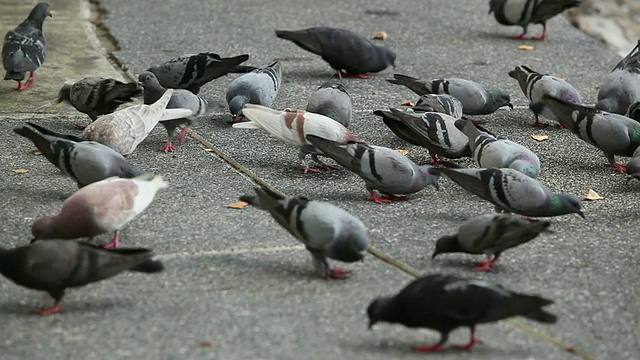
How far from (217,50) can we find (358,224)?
203 inches

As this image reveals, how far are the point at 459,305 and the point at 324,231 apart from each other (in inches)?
38.0

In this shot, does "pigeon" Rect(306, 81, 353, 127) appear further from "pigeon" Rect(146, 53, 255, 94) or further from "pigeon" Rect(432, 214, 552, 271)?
"pigeon" Rect(432, 214, 552, 271)

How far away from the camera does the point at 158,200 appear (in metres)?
6.16

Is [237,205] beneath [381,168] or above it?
beneath

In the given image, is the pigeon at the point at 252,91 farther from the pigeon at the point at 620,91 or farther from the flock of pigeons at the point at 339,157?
the pigeon at the point at 620,91

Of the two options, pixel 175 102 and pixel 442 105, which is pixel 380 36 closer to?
pixel 442 105

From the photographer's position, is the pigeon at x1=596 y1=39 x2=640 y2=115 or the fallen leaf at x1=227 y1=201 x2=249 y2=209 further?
the pigeon at x1=596 y1=39 x2=640 y2=115

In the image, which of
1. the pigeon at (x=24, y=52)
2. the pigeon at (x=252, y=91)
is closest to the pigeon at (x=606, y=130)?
the pigeon at (x=252, y=91)

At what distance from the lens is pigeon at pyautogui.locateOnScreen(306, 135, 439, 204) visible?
602 cm

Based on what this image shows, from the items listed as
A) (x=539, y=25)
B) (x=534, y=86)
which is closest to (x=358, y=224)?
(x=534, y=86)

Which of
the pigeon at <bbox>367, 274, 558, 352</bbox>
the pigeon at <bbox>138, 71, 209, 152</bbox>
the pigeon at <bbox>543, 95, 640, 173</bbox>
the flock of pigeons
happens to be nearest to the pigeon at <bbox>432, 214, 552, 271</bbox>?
the flock of pigeons

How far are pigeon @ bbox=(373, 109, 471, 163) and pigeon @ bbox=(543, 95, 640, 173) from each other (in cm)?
83

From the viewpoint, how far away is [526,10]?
10359mm

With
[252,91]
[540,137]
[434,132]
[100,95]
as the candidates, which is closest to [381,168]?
[434,132]
